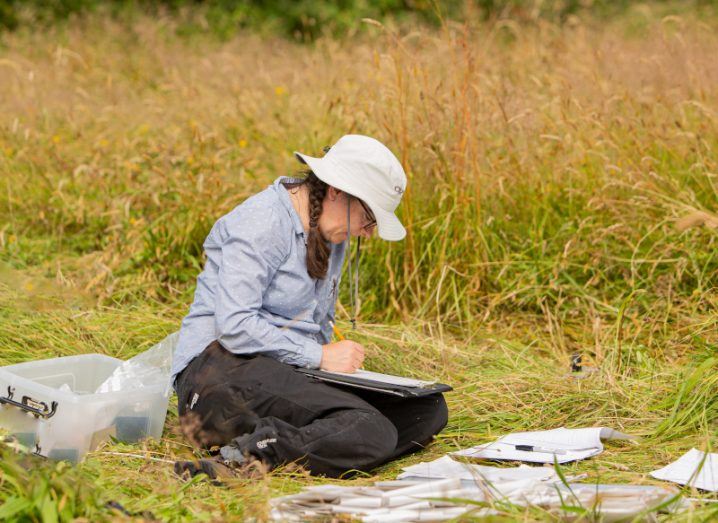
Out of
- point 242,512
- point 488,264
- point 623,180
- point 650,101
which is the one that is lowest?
point 242,512

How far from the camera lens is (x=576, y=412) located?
3.43 m

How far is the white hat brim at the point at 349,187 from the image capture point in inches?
117

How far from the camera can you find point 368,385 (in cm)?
291

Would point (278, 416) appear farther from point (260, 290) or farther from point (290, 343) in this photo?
point (260, 290)

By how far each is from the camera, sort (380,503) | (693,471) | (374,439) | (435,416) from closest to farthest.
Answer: (380,503) < (693,471) < (374,439) < (435,416)

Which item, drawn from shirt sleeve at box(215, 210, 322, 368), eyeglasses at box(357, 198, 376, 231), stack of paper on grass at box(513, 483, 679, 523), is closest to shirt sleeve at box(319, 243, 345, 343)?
eyeglasses at box(357, 198, 376, 231)

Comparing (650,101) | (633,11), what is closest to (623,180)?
(650,101)

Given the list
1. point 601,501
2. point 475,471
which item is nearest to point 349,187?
point 475,471

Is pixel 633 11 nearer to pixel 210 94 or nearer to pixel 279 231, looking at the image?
pixel 210 94

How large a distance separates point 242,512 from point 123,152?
11.8ft

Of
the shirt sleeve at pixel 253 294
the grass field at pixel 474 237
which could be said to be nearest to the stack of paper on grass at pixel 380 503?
the grass field at pixel 474 237

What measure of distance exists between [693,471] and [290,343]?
1236 mm

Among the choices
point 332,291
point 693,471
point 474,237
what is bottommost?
point 693,471

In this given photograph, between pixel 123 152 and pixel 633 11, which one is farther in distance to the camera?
pixel 633 11
